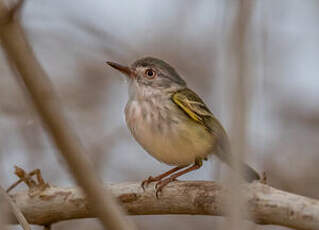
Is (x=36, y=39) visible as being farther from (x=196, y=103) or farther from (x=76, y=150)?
(x=76, y=150)

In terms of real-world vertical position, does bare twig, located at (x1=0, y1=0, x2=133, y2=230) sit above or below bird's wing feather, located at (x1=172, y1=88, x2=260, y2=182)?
above

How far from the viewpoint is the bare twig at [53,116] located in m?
1.79

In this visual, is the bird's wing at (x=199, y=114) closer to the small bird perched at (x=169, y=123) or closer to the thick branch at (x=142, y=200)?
the small bird perched at (x=169, y=123)

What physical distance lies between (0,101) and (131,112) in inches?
94.8

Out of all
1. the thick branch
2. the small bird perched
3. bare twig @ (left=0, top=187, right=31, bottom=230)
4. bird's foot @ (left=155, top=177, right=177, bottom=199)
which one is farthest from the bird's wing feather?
bare twig @ (left=0, top=187, right=31, bottom=230)

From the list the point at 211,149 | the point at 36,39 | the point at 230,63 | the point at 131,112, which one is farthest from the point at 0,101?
the point at 230,63

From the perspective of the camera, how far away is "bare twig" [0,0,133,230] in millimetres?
1789

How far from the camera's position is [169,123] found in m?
4.37

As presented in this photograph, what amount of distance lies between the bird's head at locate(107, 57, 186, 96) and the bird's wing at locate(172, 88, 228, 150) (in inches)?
7.8

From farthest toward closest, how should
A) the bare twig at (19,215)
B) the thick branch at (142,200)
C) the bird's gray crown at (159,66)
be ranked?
the bird's gray crown at (159,66) < the thick branch at (142,200) < the bare twig at (19,215)

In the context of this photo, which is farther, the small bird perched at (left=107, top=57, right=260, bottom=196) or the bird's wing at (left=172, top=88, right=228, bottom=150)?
the bird's wing at (left=172, top=88, right=228, bottom=150)

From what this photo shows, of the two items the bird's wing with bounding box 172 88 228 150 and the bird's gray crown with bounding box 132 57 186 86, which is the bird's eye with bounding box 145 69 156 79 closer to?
the bird's gray crown with bounding box 132 57 186 86

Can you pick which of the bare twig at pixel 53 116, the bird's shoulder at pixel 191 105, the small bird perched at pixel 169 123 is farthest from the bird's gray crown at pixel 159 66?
the bare twig at pixel 53 116

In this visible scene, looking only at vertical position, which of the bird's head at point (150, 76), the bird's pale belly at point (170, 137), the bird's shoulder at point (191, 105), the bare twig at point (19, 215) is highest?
the bird's head at point (150, 76)
